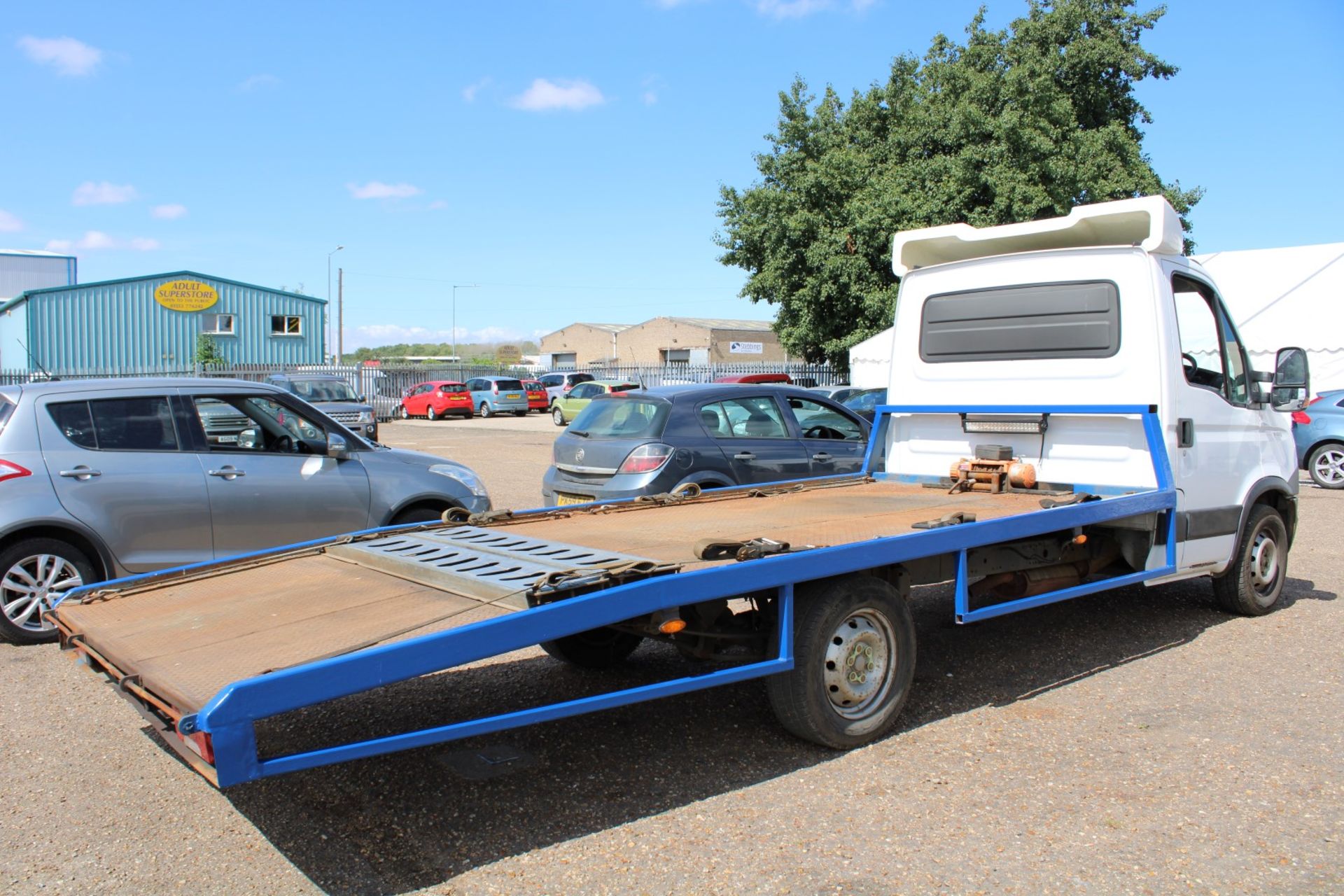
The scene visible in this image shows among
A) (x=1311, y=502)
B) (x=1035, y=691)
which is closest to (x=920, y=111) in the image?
(x=1311, y=502)

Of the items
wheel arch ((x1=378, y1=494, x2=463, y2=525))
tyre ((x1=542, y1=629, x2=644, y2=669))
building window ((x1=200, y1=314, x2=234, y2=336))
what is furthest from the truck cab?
building window ((x1=200, y1=314, x2=234, y2=336))

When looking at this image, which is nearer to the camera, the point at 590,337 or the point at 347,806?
the point at 347,806

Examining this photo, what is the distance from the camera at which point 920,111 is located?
3169 centimetres

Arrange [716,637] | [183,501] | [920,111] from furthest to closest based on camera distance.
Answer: [920,111], [183,501], [716,637]

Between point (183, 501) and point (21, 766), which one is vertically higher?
point (183, 501)

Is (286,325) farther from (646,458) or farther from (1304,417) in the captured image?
(646,458)

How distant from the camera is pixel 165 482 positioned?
261 inches

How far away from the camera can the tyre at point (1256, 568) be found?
6.83 m

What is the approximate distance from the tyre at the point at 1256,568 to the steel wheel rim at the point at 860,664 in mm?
3399

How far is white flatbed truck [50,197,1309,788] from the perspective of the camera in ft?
11.1

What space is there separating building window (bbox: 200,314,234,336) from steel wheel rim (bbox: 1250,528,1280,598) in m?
44.3

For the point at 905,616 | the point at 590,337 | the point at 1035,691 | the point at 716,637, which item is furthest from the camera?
the point at 590,337

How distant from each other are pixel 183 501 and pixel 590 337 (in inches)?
3301

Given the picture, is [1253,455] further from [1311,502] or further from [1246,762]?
[1311,502]
